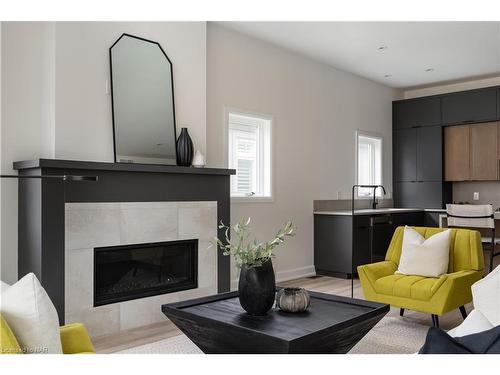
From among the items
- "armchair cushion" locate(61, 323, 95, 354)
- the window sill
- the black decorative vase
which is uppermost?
the black decorative vase

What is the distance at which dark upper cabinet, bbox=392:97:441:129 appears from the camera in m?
7.15

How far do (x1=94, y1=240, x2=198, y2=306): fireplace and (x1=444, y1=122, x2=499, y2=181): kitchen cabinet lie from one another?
14.8ft

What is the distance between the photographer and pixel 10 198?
135 inches

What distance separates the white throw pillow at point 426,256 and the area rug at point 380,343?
0.43 m

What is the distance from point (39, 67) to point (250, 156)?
2.51m

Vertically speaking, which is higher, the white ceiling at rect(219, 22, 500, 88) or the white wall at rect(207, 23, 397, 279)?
the white ceiling at rect(219, 22, 500, 88)

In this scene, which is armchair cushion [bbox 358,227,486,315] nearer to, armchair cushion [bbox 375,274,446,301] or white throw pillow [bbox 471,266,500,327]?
armchair cushion [bbox 375,274,446,301]

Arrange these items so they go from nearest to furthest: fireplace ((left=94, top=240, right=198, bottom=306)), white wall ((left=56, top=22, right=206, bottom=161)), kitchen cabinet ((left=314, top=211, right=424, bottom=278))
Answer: white wall ((left=56, top=22, right=206, bottom=161)) < fireplace ((left=94, top=240, right=198, bottom=306)) < kitchen cabinet ((left=314, top=211, right=424, bottom=278))

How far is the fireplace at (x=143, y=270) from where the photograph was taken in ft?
12.1

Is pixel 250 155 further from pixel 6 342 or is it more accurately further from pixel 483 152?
pixel 6 342

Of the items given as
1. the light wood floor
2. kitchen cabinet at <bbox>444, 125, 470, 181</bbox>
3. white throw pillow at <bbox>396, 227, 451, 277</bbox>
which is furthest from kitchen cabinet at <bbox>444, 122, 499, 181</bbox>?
white throw pillow at <bbox>396, 227, 451, 277</bbox>
